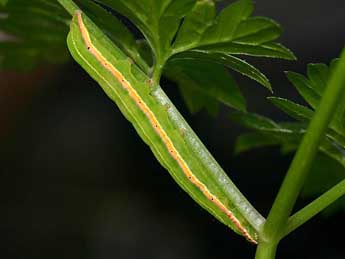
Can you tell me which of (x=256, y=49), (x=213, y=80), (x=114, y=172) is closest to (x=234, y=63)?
(x=256, y=49)

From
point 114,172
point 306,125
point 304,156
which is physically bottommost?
point 114,172

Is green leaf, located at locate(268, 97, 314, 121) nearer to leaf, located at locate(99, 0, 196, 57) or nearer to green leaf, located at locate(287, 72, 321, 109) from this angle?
green leaf, located at locate(287, 72, 321, 109)

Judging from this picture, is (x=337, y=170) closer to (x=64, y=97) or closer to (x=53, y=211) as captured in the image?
(x=53, y=211)

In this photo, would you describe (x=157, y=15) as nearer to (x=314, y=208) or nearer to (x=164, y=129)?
(x=164, y=129)

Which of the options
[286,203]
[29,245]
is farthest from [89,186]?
[286,203]

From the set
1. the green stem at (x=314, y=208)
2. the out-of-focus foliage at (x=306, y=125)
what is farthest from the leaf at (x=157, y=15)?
the green stem at (x=314, y=208)

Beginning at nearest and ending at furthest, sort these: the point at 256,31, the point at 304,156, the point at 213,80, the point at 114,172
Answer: the point at 304,156, the point at 256,31, the point at 213,80, the point at 114,172

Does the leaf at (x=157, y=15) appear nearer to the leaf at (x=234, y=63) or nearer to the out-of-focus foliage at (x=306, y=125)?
the leaf at (x=234, y=63)
